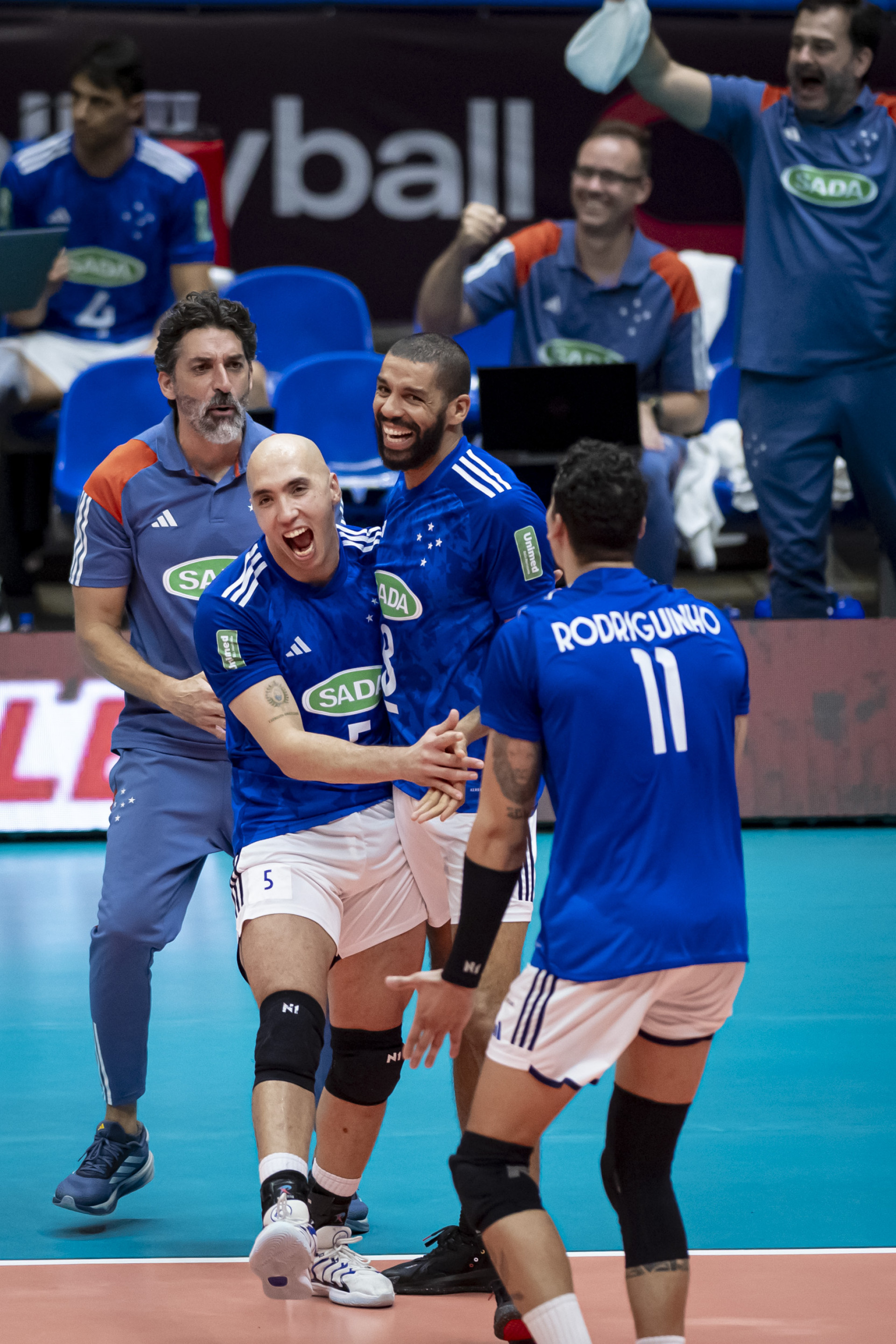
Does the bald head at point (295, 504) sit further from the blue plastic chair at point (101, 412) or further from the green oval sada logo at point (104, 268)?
the green oval sada logo at point (104, 268)

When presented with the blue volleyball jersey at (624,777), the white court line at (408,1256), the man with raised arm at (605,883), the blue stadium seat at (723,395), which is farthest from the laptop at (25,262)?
the blue volleyball jersey at (624,777)

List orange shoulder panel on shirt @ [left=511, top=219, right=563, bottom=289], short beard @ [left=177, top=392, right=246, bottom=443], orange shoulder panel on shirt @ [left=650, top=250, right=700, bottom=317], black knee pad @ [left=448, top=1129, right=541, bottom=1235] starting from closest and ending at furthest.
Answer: black knee pad @ [left=448, top=1129, right=541, bottom=1235], short beard @ [left=177, top=392, right=246, bottom=443], orange shoulder panel on shirt @ [left=650, top=250, right=700, bottom=317], orange shoulder panel on shirt @ [left=511, top=219, right=563, bottom=289]

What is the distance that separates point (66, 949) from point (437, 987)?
3811 millimetres

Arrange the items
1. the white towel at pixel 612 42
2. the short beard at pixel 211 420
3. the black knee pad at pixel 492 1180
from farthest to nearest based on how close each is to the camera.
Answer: the white towel at pixel 612 42
the short beard at pixel 211 420
the black knee pad at pixel 492 1180

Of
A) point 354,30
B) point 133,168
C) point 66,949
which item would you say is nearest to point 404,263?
point 354,30

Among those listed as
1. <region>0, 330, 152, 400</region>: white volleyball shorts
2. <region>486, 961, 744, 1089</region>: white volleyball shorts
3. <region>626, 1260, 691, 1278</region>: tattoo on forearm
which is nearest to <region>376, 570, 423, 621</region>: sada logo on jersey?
<region>486, 961, 744, 1089</region>: white volleyball shorts

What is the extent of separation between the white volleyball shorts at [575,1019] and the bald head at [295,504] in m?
1.23

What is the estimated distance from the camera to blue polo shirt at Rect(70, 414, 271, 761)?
15.3 feet

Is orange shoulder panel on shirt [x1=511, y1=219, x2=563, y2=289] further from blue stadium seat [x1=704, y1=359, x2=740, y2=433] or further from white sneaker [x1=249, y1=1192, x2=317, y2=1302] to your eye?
white sneaker [x1=249, y1=1192, x2=317, y2=1302]

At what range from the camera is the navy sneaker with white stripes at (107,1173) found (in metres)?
4.29

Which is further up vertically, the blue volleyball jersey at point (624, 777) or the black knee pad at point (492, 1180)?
the blue volleyball jersey at point (624, 777)

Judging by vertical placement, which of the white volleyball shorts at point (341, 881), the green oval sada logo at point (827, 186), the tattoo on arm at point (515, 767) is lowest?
the white volleyball shorts at point (341, 881)

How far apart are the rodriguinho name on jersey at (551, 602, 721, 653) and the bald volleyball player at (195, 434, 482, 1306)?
602 mm

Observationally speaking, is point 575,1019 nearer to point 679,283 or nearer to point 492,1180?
point 492,1180
